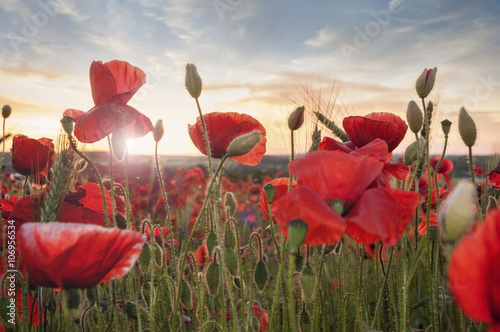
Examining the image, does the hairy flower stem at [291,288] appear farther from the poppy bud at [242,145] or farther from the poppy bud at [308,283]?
the poppy bud at [242,145]

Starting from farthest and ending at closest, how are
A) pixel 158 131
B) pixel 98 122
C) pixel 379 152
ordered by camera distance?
pixel 158 131
pixel 98 122
pixel 379 152

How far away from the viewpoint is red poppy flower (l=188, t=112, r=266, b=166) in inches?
65.4

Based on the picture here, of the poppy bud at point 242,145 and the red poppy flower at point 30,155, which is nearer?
the poppy bud at point 242,145

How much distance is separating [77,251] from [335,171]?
513 mm

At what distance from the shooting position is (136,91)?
1672 mm

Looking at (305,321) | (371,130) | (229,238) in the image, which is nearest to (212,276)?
(229,238)

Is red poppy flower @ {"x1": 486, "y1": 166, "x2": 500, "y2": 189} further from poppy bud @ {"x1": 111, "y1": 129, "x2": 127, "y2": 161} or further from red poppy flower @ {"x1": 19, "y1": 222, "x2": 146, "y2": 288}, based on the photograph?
red poppy flower @ {"x1": 19, "y1": 222, "x2": 146, "y2": 288}

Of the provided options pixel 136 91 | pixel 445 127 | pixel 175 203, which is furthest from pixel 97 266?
pixel 175 203

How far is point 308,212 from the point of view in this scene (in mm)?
856

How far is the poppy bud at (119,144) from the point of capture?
4.88 feet

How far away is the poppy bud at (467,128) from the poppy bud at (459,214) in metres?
0.78

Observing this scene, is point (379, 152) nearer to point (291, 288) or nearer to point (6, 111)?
point (291, 288)

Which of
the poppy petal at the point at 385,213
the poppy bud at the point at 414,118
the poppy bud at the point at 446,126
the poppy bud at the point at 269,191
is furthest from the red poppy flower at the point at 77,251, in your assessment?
the poppy bud at the point at 446,126

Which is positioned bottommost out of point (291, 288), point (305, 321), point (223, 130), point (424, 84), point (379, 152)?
point (305, 321)
